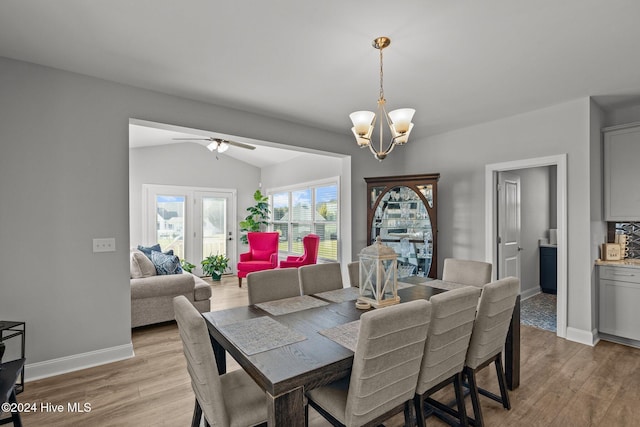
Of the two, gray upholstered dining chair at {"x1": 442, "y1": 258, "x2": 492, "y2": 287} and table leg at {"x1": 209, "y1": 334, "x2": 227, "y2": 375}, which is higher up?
gray upholstered dining chair at {"x1": 442, "y1": 258, "x2": 492, "y2": 287}

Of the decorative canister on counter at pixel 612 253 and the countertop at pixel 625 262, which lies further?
the decorative canister on counter at pixel 612 253

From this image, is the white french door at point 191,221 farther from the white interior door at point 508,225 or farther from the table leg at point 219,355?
the white interior door at point 508,225

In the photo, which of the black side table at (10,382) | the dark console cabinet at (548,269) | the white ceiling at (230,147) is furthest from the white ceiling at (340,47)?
the dark console cabinet at (548,269)

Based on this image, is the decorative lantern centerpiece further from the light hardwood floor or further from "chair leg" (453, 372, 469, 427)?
the light hardwood floor

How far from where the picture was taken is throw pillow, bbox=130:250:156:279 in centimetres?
404

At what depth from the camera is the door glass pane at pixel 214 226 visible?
23.3ft

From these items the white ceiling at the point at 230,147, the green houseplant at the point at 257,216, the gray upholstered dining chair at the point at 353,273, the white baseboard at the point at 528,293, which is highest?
the white ceiling at the point at 230,147

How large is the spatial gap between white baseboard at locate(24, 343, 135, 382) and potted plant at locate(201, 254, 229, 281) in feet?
11.8

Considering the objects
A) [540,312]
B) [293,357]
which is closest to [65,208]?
[293,357]

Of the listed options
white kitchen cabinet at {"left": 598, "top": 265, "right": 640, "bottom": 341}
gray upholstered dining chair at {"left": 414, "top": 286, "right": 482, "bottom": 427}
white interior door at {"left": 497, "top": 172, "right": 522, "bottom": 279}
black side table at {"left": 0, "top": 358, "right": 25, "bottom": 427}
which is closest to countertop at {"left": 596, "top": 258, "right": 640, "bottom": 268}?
white kitchen cabinet at {"left": 598, "top": 265, "right": 640, "bottom": 341}

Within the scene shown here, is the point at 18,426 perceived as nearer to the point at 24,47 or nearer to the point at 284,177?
the point at 24,47

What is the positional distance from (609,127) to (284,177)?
5.43 metres

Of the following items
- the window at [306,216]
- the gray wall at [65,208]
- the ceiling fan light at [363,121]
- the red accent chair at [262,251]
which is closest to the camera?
the ceiling fan light at [363,121]

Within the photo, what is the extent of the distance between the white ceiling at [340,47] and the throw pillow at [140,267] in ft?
7.40
